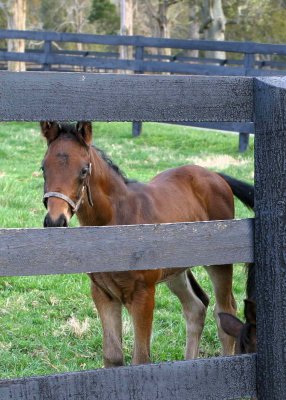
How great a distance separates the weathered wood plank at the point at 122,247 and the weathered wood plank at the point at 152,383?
0.39 meters

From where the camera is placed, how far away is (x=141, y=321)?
4.34m

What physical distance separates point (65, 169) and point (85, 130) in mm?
294

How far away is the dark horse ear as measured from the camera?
13.2ft

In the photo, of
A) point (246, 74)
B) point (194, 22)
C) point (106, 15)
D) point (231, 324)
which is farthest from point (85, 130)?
point (106, 15)

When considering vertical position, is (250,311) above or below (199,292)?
above

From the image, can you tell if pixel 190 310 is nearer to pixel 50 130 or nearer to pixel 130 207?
pixel 130 207

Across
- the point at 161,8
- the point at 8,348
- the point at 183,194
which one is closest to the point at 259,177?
the point at 183,194

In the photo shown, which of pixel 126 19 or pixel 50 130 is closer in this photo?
pixel 50 130

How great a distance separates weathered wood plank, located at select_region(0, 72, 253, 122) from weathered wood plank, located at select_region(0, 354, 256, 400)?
0.95 metres

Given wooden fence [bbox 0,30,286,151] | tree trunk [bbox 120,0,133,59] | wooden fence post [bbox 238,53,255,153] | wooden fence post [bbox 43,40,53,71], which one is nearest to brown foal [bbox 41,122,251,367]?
wooden fence [bbox 0,30,286,151]

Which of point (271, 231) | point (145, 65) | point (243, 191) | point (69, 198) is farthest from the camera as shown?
point (145, 65)

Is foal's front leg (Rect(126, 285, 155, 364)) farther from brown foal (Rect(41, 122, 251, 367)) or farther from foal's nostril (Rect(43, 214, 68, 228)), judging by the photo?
foal's nostril (Rect(43, 214, 68, 228))

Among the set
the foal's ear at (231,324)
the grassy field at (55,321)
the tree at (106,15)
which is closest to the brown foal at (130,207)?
the grassy field at (55,321)

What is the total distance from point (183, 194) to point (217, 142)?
10823 mm
